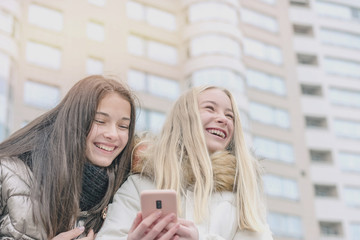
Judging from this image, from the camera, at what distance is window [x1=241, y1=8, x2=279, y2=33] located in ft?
94.6

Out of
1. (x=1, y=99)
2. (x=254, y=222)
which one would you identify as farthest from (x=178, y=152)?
(x=1, y=99)

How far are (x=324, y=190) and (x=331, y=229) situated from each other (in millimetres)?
1886

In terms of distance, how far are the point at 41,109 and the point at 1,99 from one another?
1575 millimetres

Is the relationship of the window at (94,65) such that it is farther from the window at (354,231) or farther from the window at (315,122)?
the window at (354,231)

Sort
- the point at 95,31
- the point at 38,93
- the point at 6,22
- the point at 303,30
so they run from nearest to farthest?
the point at 6,22
the point at 38,93
the point at 95,31
the point at 303,30

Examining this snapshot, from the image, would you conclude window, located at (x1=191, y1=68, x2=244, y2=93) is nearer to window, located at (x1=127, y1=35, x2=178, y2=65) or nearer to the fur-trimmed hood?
window, located at (x1=127, y1=35, x2=178, y2=65)

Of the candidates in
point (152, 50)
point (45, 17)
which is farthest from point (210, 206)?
point (152, 50)

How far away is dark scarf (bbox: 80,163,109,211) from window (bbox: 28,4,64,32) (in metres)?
19.5

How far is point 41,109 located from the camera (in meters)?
21.2

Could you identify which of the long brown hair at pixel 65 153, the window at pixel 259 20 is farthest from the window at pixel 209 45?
the long brown hair at pixel 65 153

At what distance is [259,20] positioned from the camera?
96.7 ft

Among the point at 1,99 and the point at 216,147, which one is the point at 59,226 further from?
the point at 1,99

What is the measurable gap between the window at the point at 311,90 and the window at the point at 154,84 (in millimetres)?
8487

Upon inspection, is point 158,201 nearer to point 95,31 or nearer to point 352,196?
point 95,31
